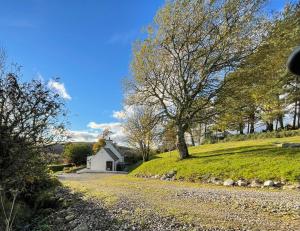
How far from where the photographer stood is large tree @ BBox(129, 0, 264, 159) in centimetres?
2089

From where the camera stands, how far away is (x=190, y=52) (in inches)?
864

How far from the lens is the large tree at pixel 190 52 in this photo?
20.9 meters

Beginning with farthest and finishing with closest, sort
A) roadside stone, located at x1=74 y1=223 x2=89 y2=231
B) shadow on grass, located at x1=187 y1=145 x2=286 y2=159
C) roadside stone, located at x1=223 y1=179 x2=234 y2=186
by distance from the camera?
shadow on grass, located at x1=187 y1=145 x2=286 y2=159
roadside stone, located at x1=223 y1=179 x2=234 y2=186
roadside stone, located at x1=74 y1=223 x2=89 y2=231

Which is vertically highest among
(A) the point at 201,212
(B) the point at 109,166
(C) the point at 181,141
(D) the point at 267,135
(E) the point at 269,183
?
(D) the point at 267,135

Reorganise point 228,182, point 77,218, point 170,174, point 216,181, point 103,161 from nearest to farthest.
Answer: point 77,218 → point 228,182 → point 216,181 → point 170,174 → point 103,161

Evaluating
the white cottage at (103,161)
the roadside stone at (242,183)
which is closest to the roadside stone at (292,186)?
the roadside stone at (242,183)

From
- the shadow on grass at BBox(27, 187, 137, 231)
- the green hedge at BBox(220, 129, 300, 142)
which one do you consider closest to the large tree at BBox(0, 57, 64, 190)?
the shadow on grass at BBox(27, 187, 137, 231)

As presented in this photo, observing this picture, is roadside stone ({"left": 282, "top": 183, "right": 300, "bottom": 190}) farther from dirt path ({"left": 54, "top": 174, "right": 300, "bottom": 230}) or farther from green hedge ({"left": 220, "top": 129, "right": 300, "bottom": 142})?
green hedge ({"left": 220, "top": 129, "right": 300, "bottom": 142})

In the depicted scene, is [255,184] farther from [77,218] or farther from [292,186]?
[77,218]

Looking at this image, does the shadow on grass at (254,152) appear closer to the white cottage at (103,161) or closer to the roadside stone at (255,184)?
the roadside stone at (255,184)

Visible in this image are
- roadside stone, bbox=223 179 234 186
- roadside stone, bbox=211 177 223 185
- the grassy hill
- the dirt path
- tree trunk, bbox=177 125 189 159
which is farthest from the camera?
tree trunk, bbox=177 125 189 159

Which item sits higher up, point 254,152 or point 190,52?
point 190,52

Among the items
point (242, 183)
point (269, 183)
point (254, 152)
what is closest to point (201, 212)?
point (269, 183)

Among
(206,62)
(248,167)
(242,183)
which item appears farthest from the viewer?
(206,62)
